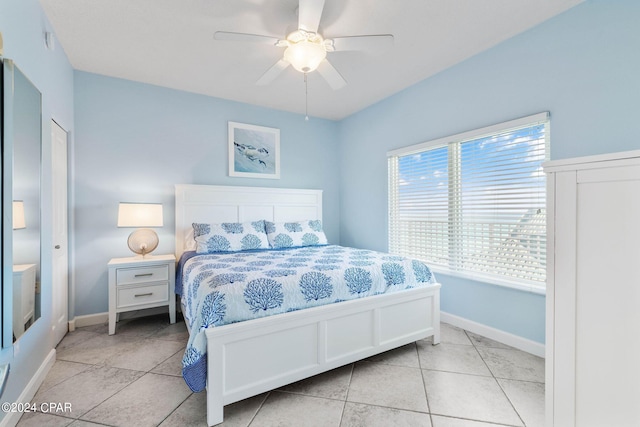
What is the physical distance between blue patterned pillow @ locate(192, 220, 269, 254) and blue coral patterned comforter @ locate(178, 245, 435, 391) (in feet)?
0.81

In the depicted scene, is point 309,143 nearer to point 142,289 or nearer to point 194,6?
point 194,6

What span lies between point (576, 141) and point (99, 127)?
4.41 meters

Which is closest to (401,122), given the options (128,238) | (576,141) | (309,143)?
(309,143)

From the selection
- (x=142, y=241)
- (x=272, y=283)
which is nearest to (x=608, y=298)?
(x=272, y=283)

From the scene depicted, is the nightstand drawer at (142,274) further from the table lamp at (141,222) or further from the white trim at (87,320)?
→ the white trim at (87,320)

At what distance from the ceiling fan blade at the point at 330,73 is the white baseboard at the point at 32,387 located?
2.91 meters

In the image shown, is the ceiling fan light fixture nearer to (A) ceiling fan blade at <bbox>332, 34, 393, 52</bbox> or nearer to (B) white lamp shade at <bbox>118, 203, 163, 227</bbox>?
(A) ceiling fan blade at <bbox>332, 34, 393, 52</bbox>

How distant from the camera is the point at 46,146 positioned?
224 cm

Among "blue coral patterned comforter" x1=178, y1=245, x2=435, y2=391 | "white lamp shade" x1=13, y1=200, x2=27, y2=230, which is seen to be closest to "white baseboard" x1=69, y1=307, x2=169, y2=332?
"blue coral patterned comforter" x1=178, y1=245, x2=435, y2=391

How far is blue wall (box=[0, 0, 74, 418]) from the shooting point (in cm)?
163

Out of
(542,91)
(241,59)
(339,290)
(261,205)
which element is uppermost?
(241,59)

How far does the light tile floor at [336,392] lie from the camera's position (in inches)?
66.0

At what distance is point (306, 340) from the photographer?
1976 mm

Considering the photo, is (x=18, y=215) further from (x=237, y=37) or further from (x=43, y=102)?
(x=237, y=37)
